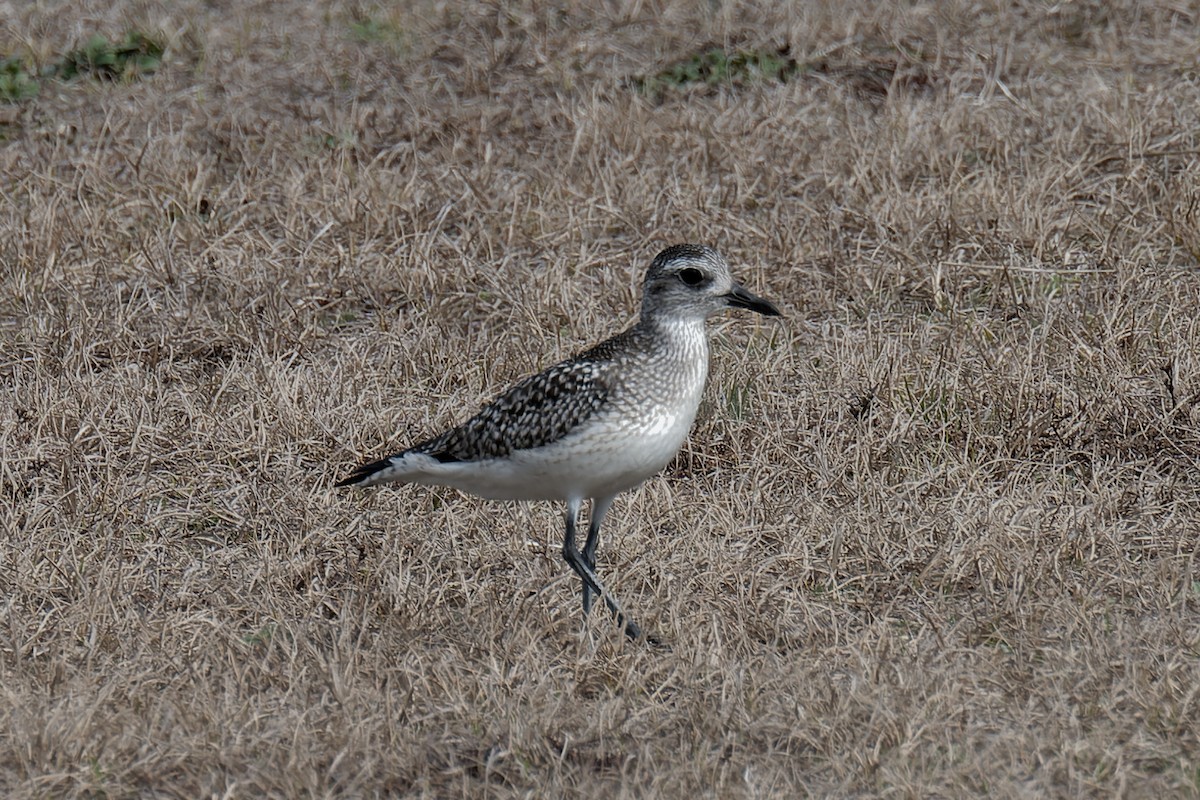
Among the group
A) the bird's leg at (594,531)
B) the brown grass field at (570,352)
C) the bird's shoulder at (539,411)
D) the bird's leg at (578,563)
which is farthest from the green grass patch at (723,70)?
the bird's leg at (578,563)

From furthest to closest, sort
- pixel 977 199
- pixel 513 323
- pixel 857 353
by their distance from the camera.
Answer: pixel 977 199, pixel 513 323, pixel 857 353

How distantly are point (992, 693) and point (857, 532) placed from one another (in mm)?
1231

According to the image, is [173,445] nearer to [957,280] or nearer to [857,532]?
[857,532]

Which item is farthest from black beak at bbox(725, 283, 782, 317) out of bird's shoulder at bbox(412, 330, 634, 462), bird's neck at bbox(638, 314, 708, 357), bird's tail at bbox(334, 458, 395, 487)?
bird's tail at bbox(334, 458, 395, 487)

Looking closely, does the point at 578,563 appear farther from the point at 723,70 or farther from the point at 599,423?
the point at 723,70

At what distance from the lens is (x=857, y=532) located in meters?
6.05

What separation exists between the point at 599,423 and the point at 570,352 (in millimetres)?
2301

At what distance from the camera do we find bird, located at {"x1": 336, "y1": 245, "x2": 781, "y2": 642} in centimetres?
549

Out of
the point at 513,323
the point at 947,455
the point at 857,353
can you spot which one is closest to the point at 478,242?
the point at 513,323

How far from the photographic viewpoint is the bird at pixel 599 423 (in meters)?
5.49

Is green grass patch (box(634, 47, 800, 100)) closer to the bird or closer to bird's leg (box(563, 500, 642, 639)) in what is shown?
the bird

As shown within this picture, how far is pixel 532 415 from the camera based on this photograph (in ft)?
18.6

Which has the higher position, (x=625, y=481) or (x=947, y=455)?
(x=625, y=481)

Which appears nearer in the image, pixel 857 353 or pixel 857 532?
pixel 857 532
